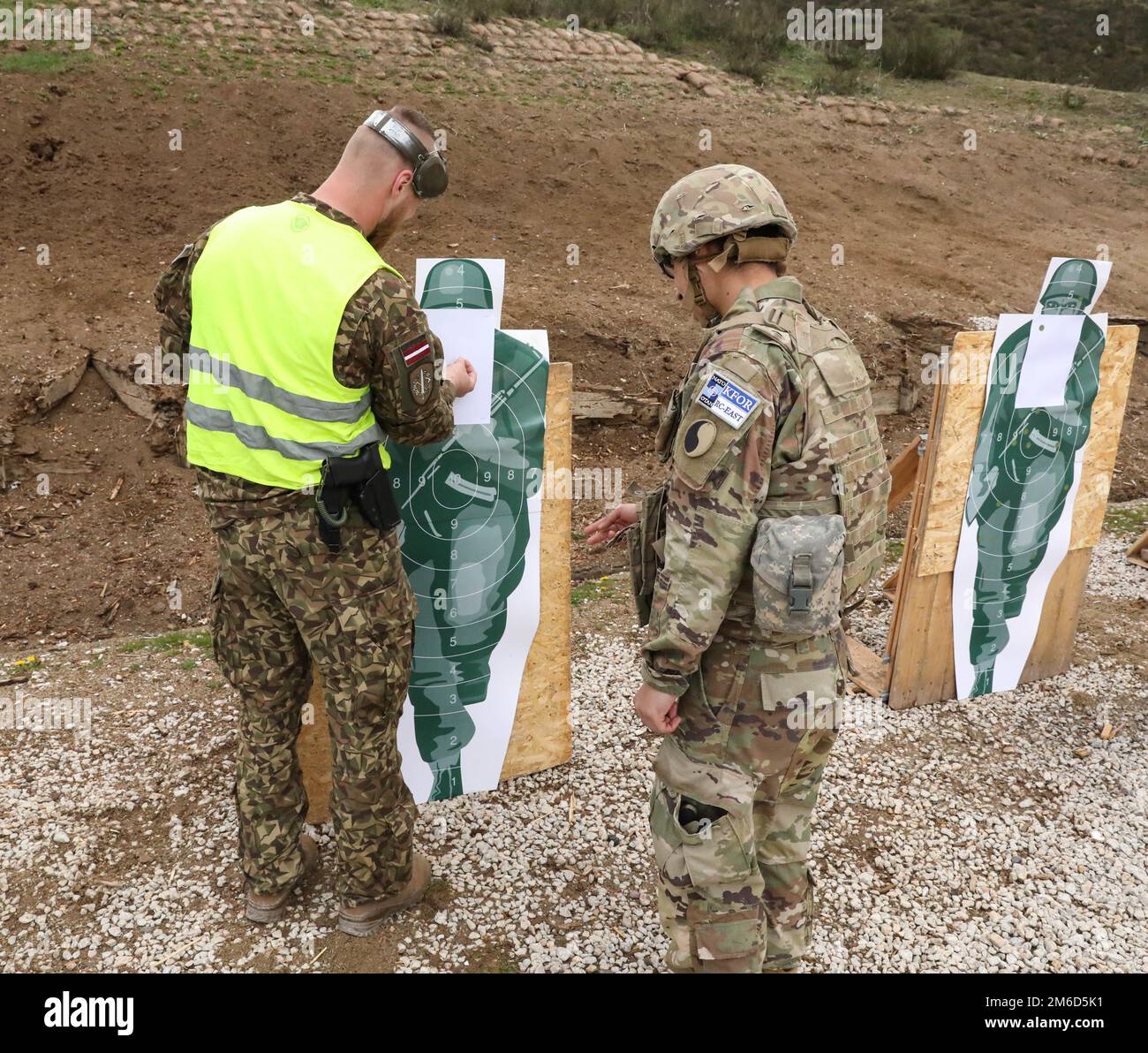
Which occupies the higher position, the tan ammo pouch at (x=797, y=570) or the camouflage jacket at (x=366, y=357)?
the camouflage jacket at (x=366, y=357)

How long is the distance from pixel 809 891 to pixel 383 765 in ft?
4.81

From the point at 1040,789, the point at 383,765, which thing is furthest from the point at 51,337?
the point at 1040,789

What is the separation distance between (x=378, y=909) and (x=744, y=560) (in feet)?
6.37

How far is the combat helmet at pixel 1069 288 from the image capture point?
421 centimetres

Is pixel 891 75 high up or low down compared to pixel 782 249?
up

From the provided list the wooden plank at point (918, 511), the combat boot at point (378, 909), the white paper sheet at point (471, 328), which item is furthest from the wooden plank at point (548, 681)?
the wooden plank at point (918, 511)

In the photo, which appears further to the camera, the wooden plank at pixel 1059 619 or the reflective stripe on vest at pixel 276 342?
the wooden plank at pixel 1059 619

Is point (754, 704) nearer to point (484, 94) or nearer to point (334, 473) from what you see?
point (334, 473)

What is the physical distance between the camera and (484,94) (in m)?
11.0

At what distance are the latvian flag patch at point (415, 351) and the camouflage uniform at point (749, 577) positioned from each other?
74 cm

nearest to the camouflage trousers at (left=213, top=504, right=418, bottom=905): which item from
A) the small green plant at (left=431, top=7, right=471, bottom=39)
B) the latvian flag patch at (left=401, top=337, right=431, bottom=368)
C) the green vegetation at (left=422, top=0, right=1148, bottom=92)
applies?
the latvian flag patch at (left=401, top=337, right=431, bottom=368)

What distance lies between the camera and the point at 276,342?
247 centimetres

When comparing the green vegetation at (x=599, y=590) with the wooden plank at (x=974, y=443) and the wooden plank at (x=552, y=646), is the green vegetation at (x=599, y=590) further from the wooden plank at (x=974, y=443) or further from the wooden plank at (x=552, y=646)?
the wooden plank at (x=974, y=443)

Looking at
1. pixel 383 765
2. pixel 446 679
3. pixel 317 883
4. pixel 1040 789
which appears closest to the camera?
pixel 383 765
